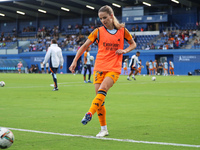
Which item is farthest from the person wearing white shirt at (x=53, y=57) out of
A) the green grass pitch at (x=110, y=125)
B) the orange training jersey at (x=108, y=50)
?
the orange training jersey at (x=108, y=50)

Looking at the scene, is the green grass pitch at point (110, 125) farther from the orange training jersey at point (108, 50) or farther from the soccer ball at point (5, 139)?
the orange training jersey at point (108, 50)

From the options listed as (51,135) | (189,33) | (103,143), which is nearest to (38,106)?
(51,135)

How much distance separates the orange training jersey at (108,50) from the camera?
7352mm

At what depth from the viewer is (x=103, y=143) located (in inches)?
255

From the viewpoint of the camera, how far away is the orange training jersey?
735 cm

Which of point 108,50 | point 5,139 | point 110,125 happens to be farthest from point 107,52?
point 5,139

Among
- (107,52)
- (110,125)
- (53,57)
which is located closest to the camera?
(107,52)

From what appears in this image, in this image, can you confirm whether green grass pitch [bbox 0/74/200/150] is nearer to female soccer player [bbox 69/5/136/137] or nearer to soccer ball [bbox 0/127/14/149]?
soccer ball [bbox 0/127/14/149]

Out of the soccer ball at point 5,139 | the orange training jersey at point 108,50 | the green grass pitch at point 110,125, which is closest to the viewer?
the soccer ball at point 5,139

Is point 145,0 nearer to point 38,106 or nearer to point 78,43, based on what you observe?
point 78,43

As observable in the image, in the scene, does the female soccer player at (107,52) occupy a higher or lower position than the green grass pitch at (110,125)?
higher

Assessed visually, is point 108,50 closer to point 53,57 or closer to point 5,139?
point 5,139

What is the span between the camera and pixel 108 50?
743 centimetres

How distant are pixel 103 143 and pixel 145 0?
189 ft
